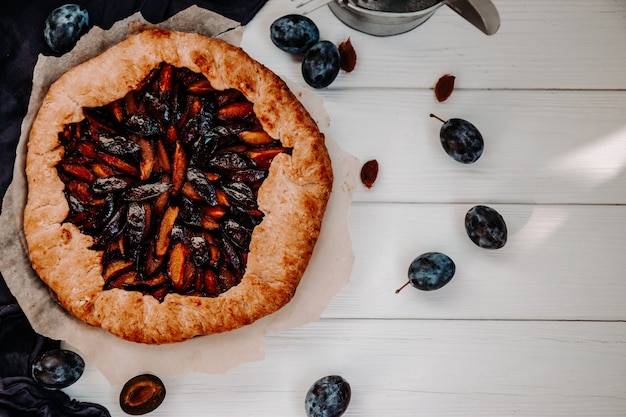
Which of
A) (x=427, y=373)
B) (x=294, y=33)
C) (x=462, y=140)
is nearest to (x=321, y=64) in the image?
(x=294, y=33)

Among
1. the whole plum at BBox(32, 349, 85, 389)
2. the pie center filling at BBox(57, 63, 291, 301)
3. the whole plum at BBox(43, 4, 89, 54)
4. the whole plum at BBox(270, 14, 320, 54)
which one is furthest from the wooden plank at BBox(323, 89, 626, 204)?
the whole plum at BBox(32, 349, 85, 389)

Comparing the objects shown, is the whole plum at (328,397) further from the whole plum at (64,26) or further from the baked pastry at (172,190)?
the whole plum at (64,26)

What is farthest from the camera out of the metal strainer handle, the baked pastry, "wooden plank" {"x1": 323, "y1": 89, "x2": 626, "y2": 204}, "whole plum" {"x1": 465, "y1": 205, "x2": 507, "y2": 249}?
"wooden plank" {"x1": 323, "y1": 89, "x2": 626, "y2": 204}

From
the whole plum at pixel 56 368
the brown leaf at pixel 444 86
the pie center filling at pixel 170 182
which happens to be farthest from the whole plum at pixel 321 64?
the whole plum at pixel 56 368

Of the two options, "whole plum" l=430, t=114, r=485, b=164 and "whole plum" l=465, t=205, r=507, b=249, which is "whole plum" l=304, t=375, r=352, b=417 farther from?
"whole plum" l=430, t=114, r=485, b=164

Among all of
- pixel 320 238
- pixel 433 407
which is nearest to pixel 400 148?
pixel 320 238

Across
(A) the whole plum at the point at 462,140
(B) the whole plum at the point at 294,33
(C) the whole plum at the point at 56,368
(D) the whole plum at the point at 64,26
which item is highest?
(B) the whole plum at the point at 294,33
